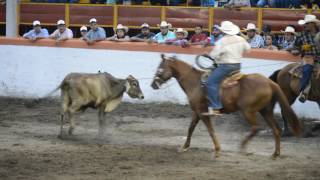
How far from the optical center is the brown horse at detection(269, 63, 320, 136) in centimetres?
1402

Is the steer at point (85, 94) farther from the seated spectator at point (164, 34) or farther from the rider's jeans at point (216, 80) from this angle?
the seated spectator at point (164, 34)

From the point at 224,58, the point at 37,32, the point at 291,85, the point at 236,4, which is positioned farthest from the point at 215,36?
the point at 224,58

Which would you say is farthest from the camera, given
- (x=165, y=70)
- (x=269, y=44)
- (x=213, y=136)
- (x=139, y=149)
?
(x=269, y=44)

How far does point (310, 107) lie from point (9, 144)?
6.13m

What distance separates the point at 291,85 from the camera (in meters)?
14.3

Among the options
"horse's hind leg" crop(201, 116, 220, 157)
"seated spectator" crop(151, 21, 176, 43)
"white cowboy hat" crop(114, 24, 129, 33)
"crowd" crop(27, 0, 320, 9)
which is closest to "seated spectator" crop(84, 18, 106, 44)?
"white cowboy hat" crop(114, 24, 129, 33)

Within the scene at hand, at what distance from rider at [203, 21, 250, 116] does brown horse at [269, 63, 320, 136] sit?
2259 millimetres

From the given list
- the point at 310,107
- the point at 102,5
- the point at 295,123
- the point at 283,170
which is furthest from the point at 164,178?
the point at 102,5

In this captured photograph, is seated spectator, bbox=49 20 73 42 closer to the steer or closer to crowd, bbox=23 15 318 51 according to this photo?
crowd, bbox=23 15 318 51

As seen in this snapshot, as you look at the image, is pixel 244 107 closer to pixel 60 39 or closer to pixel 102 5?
pixel 60 39

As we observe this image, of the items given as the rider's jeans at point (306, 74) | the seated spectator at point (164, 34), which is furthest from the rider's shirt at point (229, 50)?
the seated spectator at point (164, 34)

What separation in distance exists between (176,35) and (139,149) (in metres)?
5.56

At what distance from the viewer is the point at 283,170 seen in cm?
1109

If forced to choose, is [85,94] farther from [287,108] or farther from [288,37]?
[288,37]
